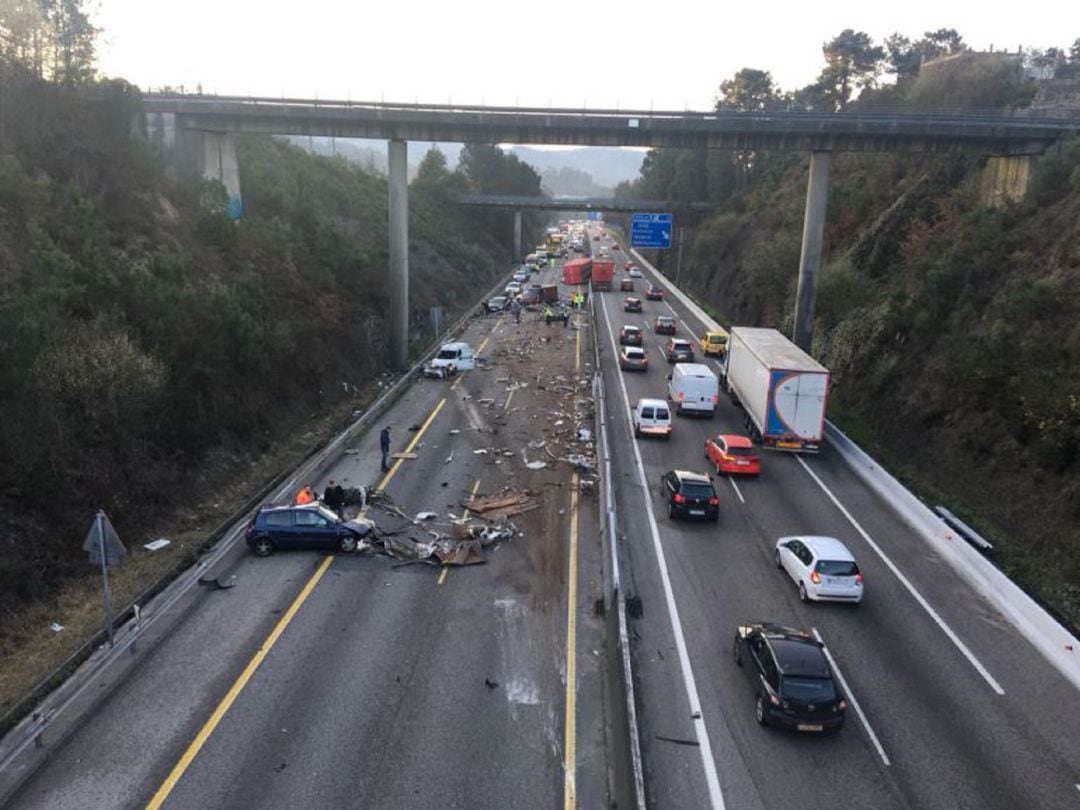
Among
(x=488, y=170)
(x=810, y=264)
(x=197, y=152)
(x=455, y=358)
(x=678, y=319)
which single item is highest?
(x=488, y=170)

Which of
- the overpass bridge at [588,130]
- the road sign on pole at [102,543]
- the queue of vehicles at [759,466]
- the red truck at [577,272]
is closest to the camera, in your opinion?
the queue of vehicles at [759,466]

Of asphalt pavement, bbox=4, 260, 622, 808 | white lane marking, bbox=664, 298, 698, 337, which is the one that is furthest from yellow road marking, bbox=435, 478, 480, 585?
white lane marking, bbox=664, 298, 698, 337

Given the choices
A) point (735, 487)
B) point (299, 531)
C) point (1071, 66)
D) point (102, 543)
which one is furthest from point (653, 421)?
point (1071, 66)

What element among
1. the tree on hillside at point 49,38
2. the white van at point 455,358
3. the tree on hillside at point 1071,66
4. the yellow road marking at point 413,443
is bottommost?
the yellow road marking at point 413,443

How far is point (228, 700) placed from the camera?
15281 millimetres

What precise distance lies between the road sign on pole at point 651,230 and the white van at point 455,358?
79.5 ft

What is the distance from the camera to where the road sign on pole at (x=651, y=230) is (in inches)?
2616

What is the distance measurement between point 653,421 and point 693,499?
9389 millimetres

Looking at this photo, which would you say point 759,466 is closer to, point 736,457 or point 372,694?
point 736,457

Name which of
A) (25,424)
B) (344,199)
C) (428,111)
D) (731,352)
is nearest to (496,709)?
(25,424)

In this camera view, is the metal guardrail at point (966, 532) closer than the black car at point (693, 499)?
Yes

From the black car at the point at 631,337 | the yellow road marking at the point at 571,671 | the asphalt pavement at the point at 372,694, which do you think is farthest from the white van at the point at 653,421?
the black car at the point at 631,337

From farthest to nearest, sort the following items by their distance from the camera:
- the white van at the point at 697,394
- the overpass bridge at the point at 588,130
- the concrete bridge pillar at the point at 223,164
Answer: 1. the concrete bridge pillar at the point at 223,164
2. the overpass bridge at the point at 588,130
3. the white van at the point at 697,394

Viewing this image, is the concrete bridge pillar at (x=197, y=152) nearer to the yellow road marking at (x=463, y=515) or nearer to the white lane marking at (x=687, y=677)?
the yellow road marking at (x=463, y=515)
